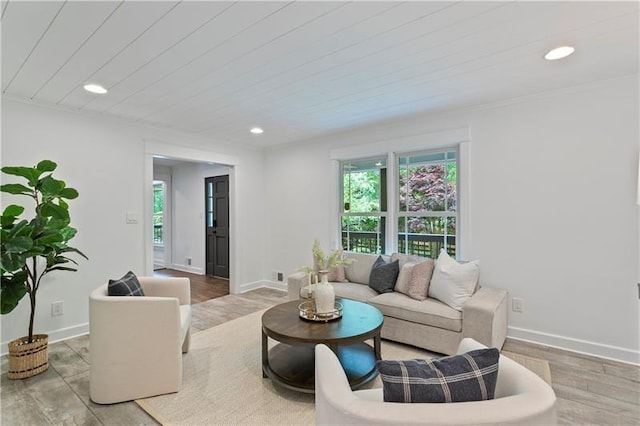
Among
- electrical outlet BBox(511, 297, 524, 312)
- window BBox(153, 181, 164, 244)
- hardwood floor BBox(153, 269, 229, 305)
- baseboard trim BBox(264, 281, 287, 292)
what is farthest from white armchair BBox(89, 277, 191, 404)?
window BBox(153, 181, 164, 244)

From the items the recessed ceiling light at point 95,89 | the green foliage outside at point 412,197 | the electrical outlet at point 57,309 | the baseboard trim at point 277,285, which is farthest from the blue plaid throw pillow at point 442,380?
the baseboard trim at point 277,285

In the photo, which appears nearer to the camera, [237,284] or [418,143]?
[418,143]

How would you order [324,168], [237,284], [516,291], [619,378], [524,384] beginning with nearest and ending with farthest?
[524,384]
[619,378]
[516,291]
[324,168]
[237,284]

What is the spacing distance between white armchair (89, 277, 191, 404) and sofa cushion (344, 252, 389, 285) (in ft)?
6.96

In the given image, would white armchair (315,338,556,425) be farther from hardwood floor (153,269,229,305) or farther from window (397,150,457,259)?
hardwood floor (153,269,229,305)

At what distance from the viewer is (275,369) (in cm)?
242

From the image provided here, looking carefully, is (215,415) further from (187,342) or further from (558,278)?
(558,278)

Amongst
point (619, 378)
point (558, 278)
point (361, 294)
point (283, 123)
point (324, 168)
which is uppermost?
point (283, 123)

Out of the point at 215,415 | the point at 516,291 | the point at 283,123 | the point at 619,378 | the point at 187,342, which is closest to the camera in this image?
the point at 215,415

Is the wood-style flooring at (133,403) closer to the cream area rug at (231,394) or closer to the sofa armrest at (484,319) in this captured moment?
the cream area rug at (231,394)

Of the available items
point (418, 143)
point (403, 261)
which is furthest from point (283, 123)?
point (403, 261)

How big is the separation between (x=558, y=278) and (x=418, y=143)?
196 centimetres

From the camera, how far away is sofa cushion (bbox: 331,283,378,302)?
10.9 ft

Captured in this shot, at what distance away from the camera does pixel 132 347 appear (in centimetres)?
214
